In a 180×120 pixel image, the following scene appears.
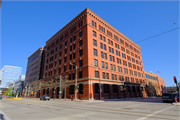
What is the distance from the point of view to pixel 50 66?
2142 inches

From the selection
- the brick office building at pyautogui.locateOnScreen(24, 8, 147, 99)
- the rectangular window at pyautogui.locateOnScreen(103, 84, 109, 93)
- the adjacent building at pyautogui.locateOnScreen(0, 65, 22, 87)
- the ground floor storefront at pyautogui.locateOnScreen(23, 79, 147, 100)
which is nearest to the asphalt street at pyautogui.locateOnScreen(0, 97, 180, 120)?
the ground floor storefront at pyautogui.locateOnScreen(23, 79, 147, 100)

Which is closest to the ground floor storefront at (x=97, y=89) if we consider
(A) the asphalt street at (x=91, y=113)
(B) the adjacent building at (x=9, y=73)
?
(A) the asphalt street at (x=91, y=113)

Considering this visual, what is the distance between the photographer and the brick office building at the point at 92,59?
34438 mm

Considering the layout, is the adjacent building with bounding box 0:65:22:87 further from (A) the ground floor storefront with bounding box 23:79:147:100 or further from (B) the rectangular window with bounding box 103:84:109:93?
(B) the rectangular window with bounding box 103:84:109:93

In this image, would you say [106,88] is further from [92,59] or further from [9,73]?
[9,73]

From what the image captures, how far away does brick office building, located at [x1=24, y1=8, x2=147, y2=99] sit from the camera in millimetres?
34438

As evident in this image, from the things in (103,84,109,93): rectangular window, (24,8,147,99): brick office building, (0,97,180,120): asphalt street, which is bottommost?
(0,97,180,120): asphalt street

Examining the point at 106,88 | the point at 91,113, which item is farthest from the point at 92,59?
the point at 91,113

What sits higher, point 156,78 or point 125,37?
point 125,37

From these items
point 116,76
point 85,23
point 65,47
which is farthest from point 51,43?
point 116,76

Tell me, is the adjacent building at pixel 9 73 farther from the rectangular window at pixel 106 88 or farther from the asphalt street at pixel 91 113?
the asphalt street at pixel 91 113

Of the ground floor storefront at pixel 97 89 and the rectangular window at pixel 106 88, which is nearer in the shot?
the ground floor storefront at pixel 97 89

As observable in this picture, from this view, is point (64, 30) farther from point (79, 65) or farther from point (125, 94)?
point (125, 94)

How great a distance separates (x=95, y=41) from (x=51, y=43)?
A: 30.8m
